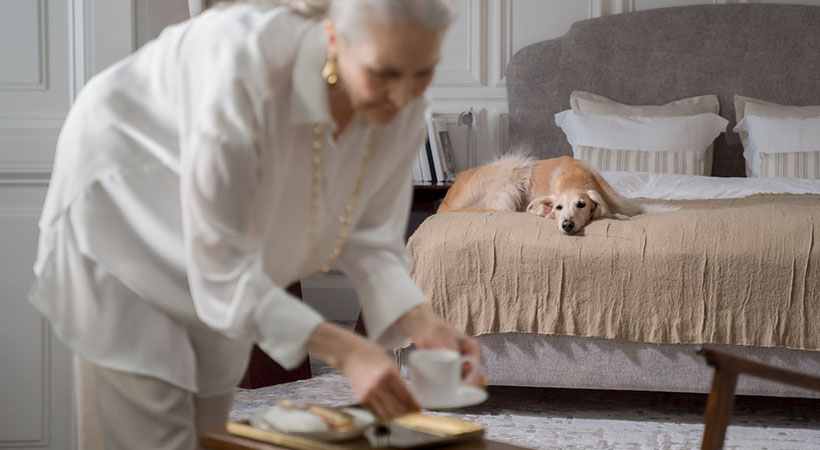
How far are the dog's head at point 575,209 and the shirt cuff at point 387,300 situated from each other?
73.3 inches

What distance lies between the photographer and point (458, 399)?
1.12 m

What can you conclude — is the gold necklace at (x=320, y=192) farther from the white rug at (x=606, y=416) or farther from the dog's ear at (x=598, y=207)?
the dog's ear at (x=598, y=207)

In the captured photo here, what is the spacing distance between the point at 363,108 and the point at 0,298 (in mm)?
1488

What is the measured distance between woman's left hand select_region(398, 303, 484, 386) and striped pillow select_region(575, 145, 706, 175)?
10.2 ft

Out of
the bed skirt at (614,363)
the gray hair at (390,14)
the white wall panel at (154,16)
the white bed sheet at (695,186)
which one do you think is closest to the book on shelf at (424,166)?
the white bed sheet at (695,186)

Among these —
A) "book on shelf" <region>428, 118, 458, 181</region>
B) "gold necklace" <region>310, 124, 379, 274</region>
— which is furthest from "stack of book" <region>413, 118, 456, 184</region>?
"gold necklace" <region>310, 124, 379, 274</region>

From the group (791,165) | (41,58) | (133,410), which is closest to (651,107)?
(791,165)

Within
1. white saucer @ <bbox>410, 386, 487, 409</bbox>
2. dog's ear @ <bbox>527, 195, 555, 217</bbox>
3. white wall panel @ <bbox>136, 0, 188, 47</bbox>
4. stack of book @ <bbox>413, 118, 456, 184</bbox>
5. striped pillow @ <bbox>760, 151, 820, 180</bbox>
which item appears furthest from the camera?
stack of book @ <bbox>413, 118, 456, 184</bbox>

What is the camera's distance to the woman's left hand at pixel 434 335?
120cm

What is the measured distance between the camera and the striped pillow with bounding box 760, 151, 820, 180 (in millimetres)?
4098

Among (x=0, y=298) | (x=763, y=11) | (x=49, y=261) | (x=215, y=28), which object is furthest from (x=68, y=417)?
(x=763, y=11)

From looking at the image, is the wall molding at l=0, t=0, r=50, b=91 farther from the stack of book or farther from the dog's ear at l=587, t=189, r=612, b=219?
the stack of book

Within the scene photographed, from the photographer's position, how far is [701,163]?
169 inches

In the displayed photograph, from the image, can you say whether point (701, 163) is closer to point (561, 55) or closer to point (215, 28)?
point (561, 55)
